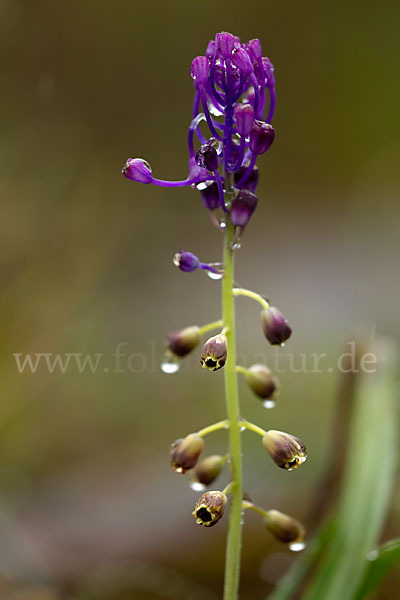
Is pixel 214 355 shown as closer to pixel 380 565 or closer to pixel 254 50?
pixel 254 50

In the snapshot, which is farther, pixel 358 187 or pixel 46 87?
pixel 358 187

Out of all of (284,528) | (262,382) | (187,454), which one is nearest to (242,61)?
(262,382)

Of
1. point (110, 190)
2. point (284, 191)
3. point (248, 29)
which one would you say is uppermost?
point (248, 29)

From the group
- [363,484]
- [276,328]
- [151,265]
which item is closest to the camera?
[276,328]

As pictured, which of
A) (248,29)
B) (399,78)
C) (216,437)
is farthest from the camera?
(399,78)

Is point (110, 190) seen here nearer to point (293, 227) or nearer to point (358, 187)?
point (293, 227)

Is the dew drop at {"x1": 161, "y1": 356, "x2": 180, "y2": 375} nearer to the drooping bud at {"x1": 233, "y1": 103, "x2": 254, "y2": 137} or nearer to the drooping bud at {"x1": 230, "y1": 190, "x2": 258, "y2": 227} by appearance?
the drooping bud at {"x1": 230, "y1": 190, "x2": 258, "y2": 227}

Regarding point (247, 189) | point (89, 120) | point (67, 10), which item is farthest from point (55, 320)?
point (67, 10)
